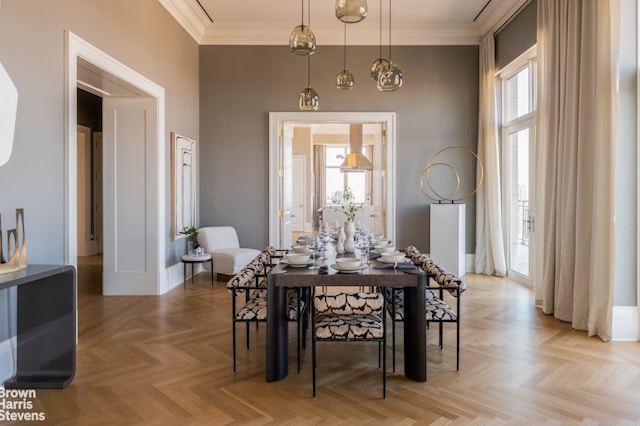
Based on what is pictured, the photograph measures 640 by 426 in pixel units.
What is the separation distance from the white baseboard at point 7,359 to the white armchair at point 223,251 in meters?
3.14

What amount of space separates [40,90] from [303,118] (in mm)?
4053

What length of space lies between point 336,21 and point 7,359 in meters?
5.73

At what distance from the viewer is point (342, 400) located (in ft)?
8.33

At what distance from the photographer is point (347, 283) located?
268 cm

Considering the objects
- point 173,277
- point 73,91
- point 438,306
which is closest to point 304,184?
point 173,277

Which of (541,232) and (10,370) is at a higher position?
(541,232)

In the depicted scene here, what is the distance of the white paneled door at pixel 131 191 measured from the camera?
17.1 ft

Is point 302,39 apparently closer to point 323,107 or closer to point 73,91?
point 73,91

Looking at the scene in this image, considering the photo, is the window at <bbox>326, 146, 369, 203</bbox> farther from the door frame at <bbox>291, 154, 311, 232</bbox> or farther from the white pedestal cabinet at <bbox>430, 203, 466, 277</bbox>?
the white pedestal cabinet at <bbox>430, 203, 466, 277</bbox>

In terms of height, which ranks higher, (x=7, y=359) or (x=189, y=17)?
(x=189, y=17)

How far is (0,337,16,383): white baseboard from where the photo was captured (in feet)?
9.05

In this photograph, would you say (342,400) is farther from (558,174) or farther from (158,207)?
(158,207)

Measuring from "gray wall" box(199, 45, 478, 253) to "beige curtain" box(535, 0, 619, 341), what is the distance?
2052 mm

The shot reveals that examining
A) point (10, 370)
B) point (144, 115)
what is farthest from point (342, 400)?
point (144, 115)
